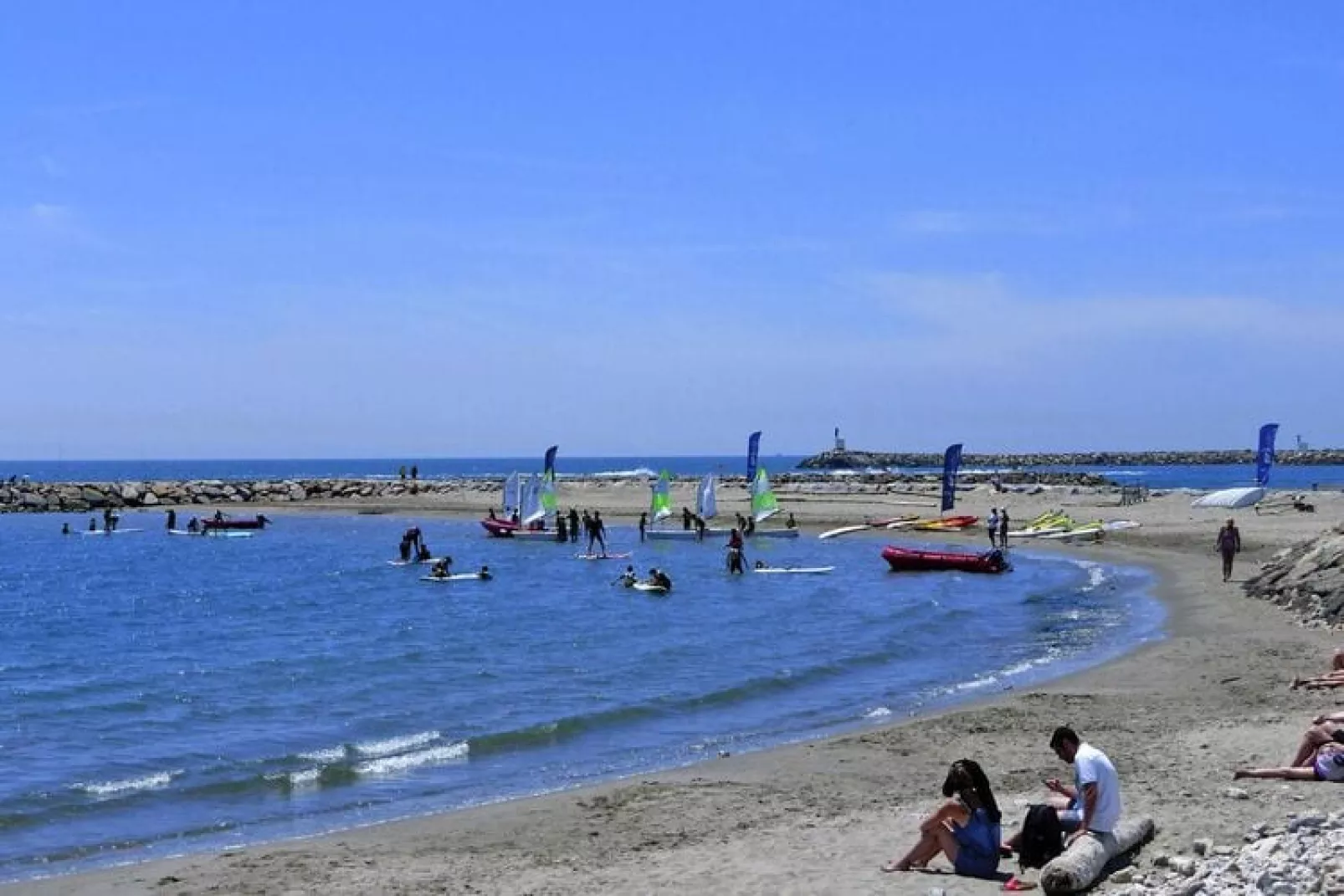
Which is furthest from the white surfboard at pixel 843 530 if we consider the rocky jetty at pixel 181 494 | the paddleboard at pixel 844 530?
the rocky jetty at pixel 181 494

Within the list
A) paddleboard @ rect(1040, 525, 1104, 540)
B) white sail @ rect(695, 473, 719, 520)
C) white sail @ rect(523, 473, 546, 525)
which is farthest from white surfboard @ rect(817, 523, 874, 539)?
white sail @ rect(523, 473, 546, 525)

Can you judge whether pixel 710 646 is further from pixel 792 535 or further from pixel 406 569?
pixel 792 535

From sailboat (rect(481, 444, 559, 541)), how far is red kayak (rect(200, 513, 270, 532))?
17326mm

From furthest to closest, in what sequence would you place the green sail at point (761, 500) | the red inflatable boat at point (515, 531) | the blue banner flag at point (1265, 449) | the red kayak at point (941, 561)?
1. the green sail at point (761, 500)
2. the red inflatable boat at point (515, 531)
3. the blue banner flag at point (1265, 449)
4. the red kayak at point (941, 561)

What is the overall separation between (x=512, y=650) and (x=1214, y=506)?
43.1 m

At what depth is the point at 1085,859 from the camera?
9625 millimetres

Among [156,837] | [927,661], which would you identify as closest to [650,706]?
[927,661]

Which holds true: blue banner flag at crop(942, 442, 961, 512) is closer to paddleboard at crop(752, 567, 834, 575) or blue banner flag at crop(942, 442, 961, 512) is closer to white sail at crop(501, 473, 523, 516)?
paddleboard at crop(752, 567, 834, 575)

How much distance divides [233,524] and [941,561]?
42.1 metres

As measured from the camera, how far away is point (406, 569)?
163 feet

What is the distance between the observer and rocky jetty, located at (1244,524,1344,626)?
A: 25922 millimetres

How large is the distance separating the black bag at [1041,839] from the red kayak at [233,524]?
6606 cm

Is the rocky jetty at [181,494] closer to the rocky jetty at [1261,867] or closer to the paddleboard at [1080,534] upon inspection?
the paddleboard at [1080,534]

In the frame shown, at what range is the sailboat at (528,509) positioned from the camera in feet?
199
